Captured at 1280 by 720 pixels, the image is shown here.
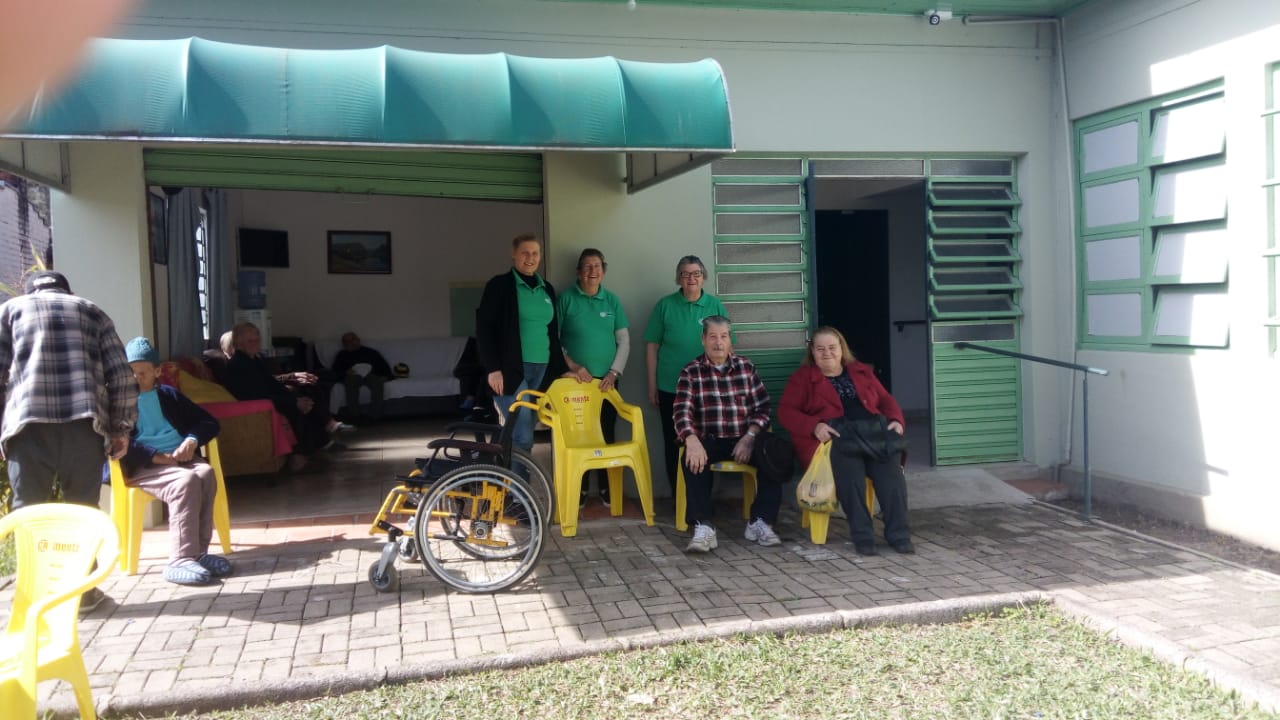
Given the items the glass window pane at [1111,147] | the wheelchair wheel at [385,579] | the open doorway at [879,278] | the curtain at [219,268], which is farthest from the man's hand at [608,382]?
the curtain at [219,268]

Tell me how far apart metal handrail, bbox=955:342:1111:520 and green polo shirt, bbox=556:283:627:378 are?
2790 millimetres

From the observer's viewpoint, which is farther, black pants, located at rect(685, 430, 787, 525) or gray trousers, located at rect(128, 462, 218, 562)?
black pants, located at rect(685, 430, 787, 525)

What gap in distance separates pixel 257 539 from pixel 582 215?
117 inches

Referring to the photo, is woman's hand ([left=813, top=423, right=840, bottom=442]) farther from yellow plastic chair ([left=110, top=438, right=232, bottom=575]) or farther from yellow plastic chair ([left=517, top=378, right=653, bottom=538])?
yellow plastic chair ([left=110, top=438, right=232, bottom=575])

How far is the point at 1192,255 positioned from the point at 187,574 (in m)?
6.23

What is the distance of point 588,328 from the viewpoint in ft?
20.1

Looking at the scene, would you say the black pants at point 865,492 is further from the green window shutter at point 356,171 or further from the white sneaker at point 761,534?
the green window shutter at point 356,171

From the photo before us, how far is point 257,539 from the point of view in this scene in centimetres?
578

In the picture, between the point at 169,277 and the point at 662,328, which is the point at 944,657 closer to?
the point at 662,328

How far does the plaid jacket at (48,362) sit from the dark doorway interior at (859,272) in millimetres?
7186

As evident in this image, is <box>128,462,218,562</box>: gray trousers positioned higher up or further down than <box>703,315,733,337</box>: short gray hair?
further down

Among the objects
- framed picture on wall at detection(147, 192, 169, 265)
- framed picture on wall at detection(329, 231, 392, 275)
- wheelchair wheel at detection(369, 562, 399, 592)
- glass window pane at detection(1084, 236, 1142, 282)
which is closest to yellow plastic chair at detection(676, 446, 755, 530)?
wheelchair wheel at detection(369, 562, 399, 592)

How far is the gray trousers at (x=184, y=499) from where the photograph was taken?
4875 mm

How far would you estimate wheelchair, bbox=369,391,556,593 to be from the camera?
461 cm
